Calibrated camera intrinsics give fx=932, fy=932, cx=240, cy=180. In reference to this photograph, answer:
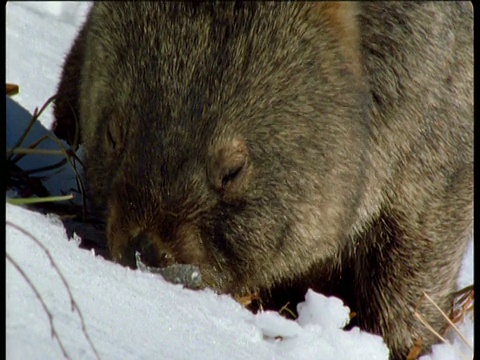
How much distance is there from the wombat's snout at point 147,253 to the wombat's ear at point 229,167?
0.81 ft

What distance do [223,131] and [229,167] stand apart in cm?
11

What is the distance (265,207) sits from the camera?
2.84 m

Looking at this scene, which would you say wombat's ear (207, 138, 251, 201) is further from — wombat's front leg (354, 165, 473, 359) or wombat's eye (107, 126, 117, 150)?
wombat's front leg (354, 165, 473, 359)

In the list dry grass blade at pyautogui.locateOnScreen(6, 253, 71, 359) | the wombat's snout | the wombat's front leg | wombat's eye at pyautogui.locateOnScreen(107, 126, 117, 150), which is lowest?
the wombat's front leg

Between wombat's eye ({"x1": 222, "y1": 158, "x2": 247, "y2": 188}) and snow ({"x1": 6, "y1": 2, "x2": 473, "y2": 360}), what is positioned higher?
wombat's eye ({"x1": 222, "y1": 158, "x2": 247, "y2": 188})

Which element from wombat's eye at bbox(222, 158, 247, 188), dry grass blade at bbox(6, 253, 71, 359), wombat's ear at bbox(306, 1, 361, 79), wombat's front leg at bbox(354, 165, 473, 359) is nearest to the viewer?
dry grass blade at bbox(6, 253, 71, 359)

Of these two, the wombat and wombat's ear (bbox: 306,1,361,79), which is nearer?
the wombat

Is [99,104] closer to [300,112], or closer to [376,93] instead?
[300,112]

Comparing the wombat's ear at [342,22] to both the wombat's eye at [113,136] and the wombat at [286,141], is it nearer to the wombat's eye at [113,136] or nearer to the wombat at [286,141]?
the wombat at [286,141]

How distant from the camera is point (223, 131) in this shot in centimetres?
266

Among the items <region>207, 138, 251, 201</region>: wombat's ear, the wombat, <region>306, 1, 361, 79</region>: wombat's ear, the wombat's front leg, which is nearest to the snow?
the wombat

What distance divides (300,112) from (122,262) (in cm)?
71

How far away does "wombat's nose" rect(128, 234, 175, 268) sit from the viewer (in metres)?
2.58

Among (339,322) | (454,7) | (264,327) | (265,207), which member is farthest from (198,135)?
(454,7)
